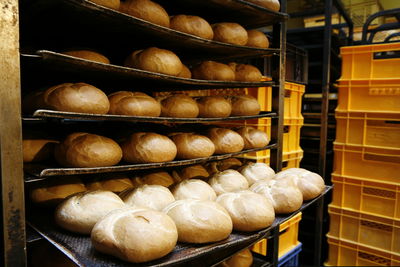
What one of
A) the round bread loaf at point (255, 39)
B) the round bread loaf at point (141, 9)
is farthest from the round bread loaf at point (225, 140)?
the round bread loaf at point (141, 9)

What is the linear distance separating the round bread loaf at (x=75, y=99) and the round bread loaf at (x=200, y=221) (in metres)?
0.55

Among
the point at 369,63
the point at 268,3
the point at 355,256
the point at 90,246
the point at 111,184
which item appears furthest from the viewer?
the point at 355,256

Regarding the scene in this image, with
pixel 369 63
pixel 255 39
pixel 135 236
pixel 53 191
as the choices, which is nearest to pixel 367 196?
pixel 369 63

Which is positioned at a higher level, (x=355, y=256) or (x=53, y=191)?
(x=53, y=191)

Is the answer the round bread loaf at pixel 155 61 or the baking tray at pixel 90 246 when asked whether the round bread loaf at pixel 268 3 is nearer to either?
the round bread loaf at pixel 155 61

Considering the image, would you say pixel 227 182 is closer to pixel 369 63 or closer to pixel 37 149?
pixel 37 149

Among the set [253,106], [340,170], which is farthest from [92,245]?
[340,170]

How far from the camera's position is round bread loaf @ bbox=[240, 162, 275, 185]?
74.9 inches

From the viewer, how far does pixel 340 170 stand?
8.81 ft

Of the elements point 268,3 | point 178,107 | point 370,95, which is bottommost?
point 178,107

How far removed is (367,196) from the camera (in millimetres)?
2549

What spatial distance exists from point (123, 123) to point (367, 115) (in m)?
2.02

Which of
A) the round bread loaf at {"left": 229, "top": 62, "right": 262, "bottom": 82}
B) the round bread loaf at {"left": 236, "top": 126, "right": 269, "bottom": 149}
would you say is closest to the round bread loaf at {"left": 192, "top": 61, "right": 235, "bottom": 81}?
the round bread loaf at {"left": 229, "top": 62, "right": 262, "bottom": 82}

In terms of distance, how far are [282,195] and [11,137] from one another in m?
1.24
